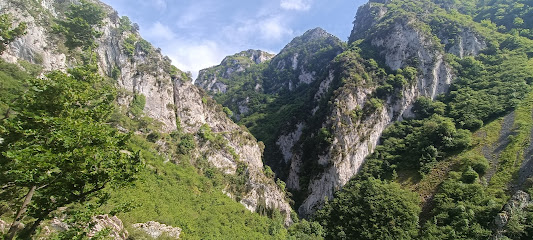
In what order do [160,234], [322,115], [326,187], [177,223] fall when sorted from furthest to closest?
1. [322,115]
2. [326,187]
3. [177,223]
4. [160,234]

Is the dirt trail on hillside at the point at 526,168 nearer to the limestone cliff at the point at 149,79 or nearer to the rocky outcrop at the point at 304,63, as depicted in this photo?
the limestone cliff at the point at 149,79

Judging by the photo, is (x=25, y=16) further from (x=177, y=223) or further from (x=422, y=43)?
(x=422, y=43)

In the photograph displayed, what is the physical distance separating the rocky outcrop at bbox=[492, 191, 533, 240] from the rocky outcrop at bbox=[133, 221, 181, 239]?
36.8m

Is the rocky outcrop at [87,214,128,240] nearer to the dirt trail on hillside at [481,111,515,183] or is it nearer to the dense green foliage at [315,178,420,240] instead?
the dense green foliage at [315,178,420,240]

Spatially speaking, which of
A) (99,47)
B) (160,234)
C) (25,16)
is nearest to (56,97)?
(160,234)

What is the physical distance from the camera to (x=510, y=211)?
32531 mm

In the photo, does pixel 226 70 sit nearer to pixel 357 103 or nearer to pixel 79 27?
pixel 357 103

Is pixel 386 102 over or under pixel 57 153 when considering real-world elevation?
over

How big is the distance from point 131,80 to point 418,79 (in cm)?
6711

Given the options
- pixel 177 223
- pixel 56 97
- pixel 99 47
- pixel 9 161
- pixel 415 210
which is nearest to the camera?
pixel 9 161

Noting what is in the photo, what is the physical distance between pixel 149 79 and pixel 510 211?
194 ft

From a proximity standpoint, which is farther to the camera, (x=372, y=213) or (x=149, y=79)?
(x=149, y=79)

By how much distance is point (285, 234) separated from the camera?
132 feet

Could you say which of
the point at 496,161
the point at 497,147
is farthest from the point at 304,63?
the point at 496,161
